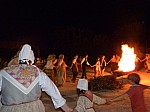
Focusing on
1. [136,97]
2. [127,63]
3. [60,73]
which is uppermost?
[127,63]

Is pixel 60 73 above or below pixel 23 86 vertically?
above

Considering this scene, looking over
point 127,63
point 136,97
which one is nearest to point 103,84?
point 127,63

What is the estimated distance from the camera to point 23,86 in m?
4.12

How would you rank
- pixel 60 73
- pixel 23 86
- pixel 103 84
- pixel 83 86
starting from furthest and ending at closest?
pixel 60 73 < pixel 103 84 < pixel 83 86 < pixel 23 86

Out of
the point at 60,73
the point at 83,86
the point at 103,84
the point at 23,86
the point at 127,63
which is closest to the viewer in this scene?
the point at 23,86

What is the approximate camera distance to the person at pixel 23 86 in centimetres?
410

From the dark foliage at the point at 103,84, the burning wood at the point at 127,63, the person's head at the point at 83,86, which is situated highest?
the burning wood at the point at 127,63

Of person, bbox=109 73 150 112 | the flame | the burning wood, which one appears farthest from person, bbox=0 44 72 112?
the flame

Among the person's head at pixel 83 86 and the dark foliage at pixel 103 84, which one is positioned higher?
the person's head at pixel 83 86

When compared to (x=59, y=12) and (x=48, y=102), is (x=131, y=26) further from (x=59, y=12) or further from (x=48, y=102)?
(x=48, y=102)

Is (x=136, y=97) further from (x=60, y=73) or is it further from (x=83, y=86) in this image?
(x=60, y=73)

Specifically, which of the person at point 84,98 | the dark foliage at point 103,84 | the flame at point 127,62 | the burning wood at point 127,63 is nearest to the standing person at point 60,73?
the dark foliage at point 103,84

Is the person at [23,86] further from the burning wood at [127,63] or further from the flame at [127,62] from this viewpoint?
the flame at [127,62]

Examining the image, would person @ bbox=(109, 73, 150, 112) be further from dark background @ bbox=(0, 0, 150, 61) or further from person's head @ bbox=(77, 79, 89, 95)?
dark background @ bbox=(0, 0, 150, 61)
